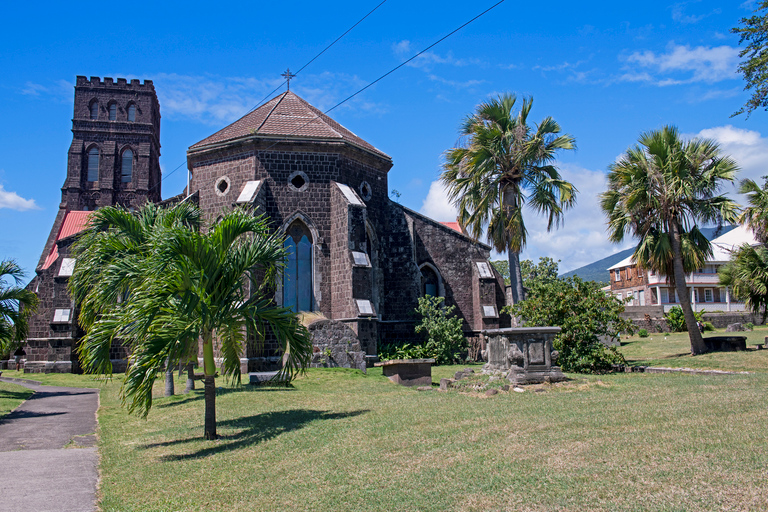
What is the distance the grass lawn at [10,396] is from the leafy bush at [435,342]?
39.2 ft

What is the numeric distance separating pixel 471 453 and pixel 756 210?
15066mm

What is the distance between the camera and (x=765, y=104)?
1534 centimetres

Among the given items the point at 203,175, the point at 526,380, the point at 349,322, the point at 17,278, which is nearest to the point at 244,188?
the point at 203,175

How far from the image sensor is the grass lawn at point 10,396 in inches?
613

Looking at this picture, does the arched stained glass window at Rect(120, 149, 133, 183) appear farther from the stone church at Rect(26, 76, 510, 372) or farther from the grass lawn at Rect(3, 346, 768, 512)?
the grass lawn at Rect(3, 346, 768, 512)

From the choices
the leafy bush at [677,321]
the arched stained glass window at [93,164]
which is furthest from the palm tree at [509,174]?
the arched stained glass window at [93,164]

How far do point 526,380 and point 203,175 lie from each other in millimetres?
15847

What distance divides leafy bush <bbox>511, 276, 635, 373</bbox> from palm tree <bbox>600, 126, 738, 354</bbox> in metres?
4.18

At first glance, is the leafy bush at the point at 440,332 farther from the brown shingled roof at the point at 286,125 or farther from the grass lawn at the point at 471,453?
the grass lawn at the point at 471,453

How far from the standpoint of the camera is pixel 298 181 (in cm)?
2252

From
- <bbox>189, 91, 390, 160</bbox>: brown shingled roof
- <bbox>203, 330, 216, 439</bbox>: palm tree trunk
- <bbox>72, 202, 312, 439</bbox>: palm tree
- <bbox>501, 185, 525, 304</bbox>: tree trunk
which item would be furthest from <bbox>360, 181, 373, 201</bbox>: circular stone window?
<bbox>203, 330, 216, 439</bbox>: palm tree trunk

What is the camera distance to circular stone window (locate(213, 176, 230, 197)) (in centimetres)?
2292

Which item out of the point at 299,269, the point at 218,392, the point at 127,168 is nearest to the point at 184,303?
the point at 218,392

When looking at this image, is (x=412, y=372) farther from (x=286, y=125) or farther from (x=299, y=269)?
(x=286, y=125)
